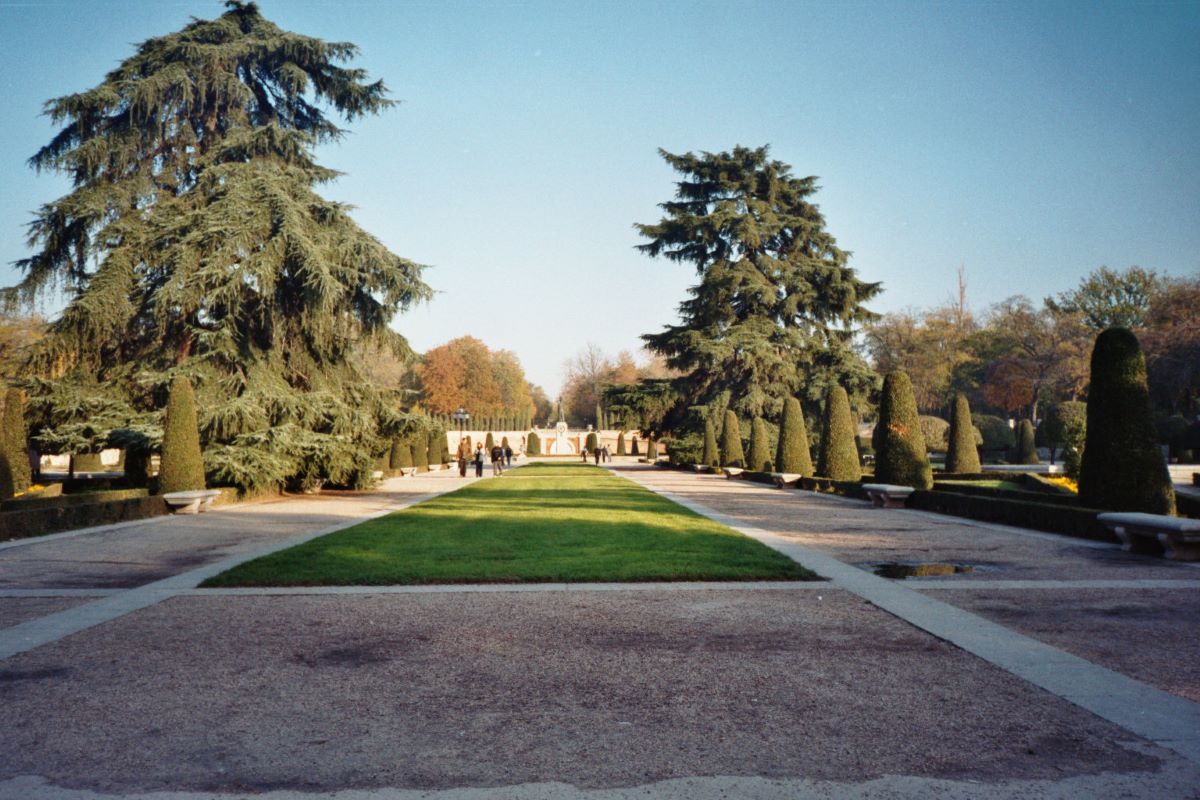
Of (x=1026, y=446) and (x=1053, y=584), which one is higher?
(x=1026, y=446)

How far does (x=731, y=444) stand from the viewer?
3581 centimetres

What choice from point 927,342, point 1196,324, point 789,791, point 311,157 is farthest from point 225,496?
point 927,342

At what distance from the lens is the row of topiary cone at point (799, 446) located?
23.6 metres

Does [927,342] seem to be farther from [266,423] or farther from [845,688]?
[845,688]

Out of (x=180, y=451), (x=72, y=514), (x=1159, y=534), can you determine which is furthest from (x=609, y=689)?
(x=180, y=451)

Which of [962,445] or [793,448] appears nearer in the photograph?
[962,445]

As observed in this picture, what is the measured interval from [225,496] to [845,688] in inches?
681

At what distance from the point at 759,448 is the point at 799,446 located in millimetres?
5612

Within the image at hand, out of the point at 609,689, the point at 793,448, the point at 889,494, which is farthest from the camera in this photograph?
the point at 793,448

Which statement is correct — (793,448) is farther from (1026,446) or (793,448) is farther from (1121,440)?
(1026,446)

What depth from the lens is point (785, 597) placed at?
23.7ft

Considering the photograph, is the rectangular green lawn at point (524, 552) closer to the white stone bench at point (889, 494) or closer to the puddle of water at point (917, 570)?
the puddle of water at point (917, 570)

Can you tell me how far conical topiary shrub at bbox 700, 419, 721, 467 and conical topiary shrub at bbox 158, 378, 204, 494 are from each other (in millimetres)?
24032

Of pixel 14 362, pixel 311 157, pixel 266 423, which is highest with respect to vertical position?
pixel 311 157
